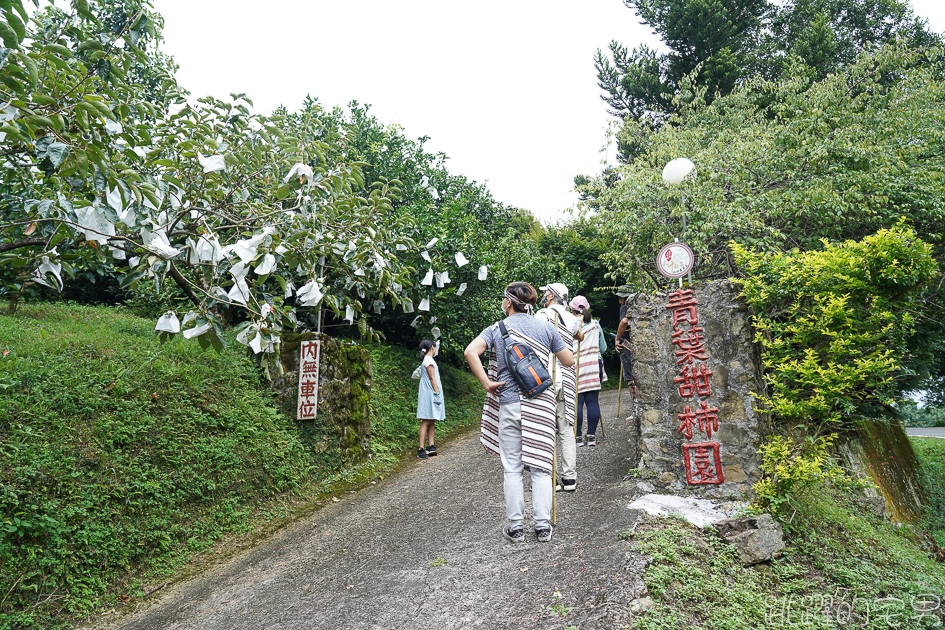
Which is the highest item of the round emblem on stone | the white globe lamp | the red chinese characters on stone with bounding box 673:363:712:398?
the white globe lamp

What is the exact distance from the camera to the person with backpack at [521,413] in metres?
4.27

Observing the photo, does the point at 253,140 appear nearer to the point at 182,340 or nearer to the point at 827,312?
the point at 182,340

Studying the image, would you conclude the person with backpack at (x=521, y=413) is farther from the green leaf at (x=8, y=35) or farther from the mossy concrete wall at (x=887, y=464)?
the mossy concrete wall at (x=887, y=464)

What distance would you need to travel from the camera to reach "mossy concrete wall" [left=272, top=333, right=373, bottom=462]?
294 inches

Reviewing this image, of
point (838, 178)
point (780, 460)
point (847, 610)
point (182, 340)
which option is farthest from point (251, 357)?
point (838, 178)

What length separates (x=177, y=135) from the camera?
5.11 meters

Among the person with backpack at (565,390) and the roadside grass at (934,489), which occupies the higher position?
the person with backpack at (565,390)

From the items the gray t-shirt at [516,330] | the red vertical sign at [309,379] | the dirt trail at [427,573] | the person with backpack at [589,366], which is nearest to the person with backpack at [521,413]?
the gray t-shirt at [516,330]

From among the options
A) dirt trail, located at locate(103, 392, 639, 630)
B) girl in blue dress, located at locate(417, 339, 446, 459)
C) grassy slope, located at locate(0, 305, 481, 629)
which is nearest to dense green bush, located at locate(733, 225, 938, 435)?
dirt trail, located at locate(103, 392, 639, 630)

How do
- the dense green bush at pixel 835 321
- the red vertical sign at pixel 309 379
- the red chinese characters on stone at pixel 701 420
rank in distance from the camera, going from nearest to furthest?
the dense green bush at pixel 835 321 < the red chinese characters on stone at pixel 701 420 < the red vertical sign at pixel 309 379

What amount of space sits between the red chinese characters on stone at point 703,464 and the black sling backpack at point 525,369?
2011 millimetres

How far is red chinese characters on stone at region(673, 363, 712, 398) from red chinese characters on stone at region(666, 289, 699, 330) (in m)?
0.44

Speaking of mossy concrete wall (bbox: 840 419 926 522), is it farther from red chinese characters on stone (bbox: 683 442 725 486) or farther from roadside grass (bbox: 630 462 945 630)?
red chinese characters on stone (bbox: 683 442 725 486)

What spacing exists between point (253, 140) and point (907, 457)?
999 centimetres
